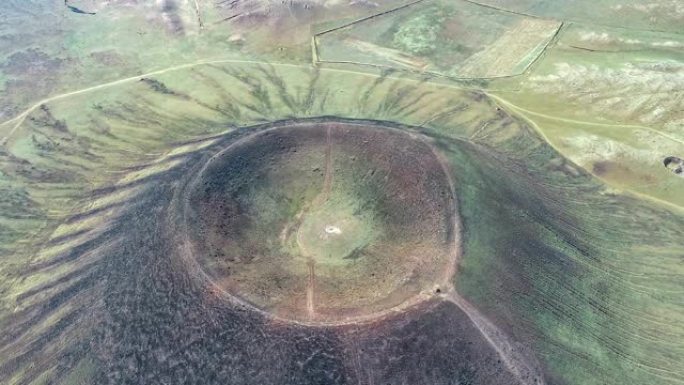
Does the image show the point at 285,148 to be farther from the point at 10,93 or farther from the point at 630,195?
the point at 10,93

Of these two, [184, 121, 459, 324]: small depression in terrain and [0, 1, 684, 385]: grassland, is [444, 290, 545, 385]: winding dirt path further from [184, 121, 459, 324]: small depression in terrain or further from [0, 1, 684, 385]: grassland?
[184, 121, 459, 324]: small depression in terrain

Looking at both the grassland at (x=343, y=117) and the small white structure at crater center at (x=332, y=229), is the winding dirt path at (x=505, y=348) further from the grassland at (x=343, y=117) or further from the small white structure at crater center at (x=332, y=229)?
the small white structure at crater center at (x=332, y=229)

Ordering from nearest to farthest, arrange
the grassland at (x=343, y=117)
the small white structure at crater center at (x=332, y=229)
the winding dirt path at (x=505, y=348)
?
the winding dirt path at (x=505, y=348)
the grassland at (x=343, y=117)
the small white structure at crater center at (x=332, y=229)

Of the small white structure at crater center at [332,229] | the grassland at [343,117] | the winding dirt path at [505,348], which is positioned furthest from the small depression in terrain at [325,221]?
the winding dirt path at [505,348]

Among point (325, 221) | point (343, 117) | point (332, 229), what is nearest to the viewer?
point (332, 229)

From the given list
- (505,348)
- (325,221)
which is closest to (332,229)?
(325,221)

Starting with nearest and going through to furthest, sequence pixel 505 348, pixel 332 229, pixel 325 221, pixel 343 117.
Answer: pixel 505 348, pixel 332 229, pixel 325 221, pixel 343 117

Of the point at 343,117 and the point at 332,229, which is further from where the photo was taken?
the point at 343,117

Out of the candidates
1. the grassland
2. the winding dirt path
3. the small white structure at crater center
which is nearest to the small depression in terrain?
the small white structure at crater center

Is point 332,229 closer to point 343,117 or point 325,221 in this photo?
point 325,221
